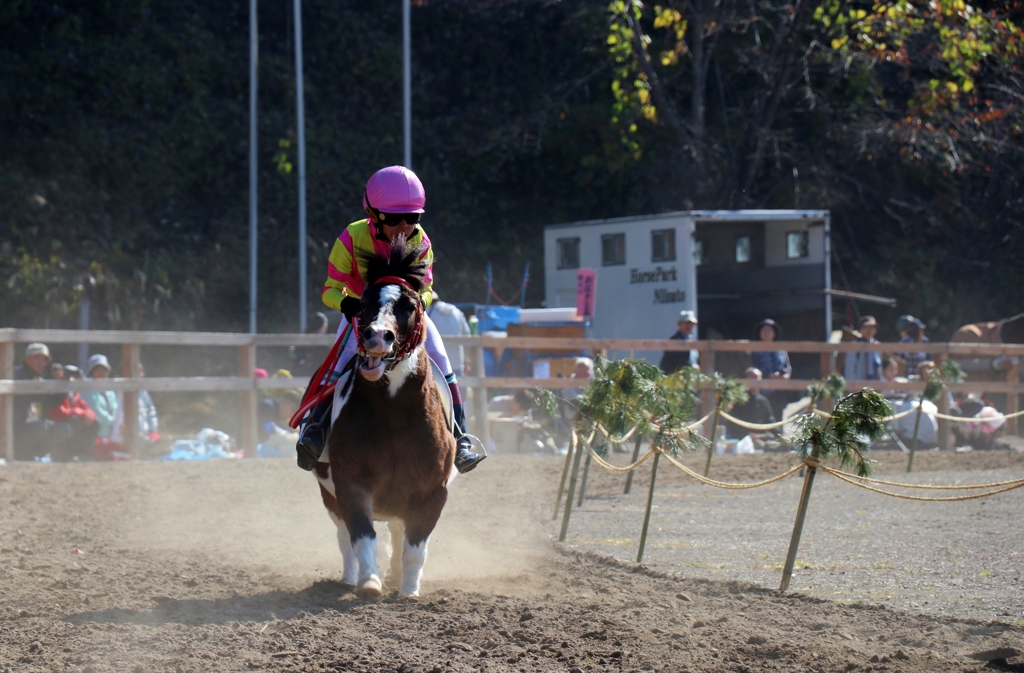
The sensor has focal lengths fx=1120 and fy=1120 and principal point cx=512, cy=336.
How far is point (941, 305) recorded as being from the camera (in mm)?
27891

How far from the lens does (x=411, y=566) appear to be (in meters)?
5.75

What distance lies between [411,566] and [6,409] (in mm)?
7122

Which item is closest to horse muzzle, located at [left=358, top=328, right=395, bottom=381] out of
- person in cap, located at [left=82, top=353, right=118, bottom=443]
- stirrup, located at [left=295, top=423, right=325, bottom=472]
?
stirrup, located at [left=295, top=423, right=325, bottom=472]

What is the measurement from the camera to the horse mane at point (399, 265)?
5504 mm

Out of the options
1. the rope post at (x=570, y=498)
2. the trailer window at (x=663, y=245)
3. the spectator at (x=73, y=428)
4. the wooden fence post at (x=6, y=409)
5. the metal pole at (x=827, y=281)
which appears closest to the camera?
the rope post at (x=570, y=498)

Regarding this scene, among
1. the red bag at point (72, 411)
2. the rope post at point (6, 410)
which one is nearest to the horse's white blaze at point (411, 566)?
the rope post at point (6, 410)

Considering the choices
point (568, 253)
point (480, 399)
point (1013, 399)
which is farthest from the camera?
point (568, 253)

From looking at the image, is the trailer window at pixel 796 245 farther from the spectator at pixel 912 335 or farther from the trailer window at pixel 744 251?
the spectator at pixel 912 335

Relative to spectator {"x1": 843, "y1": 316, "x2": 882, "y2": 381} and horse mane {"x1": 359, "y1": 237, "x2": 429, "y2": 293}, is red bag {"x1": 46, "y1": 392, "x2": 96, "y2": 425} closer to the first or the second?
horse mane {"x1": 359, "y1": 237, "x2": 429, "y2": 293}

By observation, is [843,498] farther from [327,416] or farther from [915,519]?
[327,416]

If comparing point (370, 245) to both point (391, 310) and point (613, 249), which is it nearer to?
point (391, 310)

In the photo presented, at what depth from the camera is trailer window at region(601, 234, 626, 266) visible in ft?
70.0

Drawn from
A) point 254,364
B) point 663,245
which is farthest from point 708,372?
point 254,364

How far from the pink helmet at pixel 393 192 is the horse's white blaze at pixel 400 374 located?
765mm
